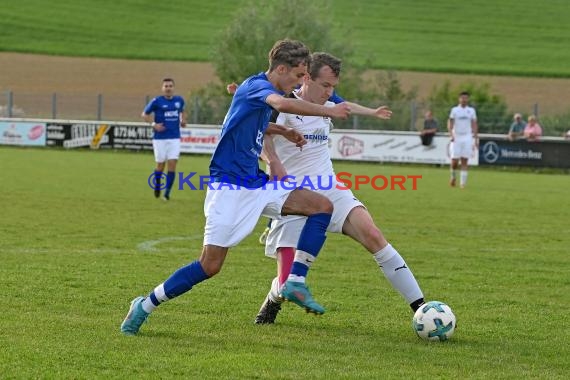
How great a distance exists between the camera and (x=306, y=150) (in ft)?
25.6

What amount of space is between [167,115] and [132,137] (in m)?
17.3

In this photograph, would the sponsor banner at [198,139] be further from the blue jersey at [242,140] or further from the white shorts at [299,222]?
the blue jersey at [242,140]

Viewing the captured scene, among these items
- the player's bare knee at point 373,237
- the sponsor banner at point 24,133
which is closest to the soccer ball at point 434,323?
the player's bare knee at point 373,237

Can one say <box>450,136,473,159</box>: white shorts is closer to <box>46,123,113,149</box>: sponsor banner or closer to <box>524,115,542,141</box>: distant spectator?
<box>524,115,542,141</box>: distant spectator

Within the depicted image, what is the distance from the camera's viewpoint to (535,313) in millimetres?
7898

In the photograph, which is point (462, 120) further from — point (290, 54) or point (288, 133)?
point (290, 54)

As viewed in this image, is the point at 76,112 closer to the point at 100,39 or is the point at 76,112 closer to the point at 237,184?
the point at 100,39

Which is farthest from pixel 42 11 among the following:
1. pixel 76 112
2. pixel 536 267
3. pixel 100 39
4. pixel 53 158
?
pixel 536 267

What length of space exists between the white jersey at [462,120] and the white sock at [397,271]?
58.1 feet

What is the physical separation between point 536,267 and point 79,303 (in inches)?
191

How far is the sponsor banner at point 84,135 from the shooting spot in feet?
120

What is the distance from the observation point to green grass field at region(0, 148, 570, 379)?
595cm

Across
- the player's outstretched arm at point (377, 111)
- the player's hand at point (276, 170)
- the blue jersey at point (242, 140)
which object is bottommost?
the player's hand at point (276, 170)

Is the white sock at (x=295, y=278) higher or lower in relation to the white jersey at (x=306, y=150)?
lower
